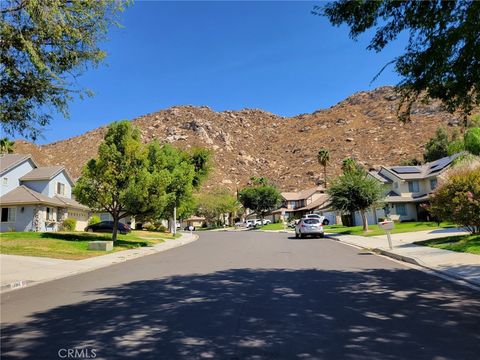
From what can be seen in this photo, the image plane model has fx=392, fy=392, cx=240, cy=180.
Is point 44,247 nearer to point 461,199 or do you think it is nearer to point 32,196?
point 32,196

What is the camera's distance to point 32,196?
113ft

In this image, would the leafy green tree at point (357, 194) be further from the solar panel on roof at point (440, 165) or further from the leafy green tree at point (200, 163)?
the leafy green tree at point (200, 163)

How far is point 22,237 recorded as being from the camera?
26578 mm

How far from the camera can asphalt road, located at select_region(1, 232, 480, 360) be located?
16.3 ft

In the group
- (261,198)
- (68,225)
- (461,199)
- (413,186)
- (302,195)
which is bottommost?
(461,199)

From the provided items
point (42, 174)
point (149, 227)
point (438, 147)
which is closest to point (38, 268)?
point (42, 174)

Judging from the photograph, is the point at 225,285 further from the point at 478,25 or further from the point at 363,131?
the point at 363,131

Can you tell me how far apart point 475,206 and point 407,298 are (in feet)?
41.4

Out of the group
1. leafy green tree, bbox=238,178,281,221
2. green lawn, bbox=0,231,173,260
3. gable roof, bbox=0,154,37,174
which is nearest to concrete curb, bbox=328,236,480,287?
green lawn, bbox=0,231,173,260

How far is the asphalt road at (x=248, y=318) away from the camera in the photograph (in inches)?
196

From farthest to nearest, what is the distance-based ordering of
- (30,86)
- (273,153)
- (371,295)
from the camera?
1. (273,153)
2. (30,86)
3. (371,295)

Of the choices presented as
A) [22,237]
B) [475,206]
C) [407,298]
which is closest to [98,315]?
[407,298]

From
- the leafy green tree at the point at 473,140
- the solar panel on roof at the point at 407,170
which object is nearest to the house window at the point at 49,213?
the leafy green tree at the point at 473,140

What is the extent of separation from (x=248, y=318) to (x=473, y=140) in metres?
16.5
